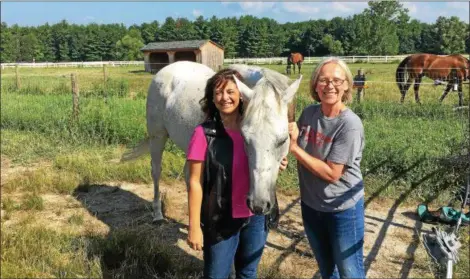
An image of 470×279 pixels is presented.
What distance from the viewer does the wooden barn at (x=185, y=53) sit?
33.8 m

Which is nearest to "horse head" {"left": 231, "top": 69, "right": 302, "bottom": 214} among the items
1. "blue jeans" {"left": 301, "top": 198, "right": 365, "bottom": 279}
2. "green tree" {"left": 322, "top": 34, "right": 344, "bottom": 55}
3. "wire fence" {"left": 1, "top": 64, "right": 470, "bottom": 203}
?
"blue jeans" {"left": 301, "top": 198, "right": 365, "bottom": 279}

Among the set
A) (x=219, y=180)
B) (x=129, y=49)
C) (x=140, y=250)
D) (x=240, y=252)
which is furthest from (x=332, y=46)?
(x=219, y=180)

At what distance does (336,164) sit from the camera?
2.00 metres

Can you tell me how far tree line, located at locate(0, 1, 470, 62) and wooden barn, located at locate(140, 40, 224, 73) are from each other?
21952 millimetres

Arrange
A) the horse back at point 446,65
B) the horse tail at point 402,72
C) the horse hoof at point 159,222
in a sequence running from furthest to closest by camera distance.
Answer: the horse tail at point 402,72 → the horse back at point 446,65 → the horse hoof at point 159,222

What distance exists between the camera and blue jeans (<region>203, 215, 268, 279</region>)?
1983 millimetres

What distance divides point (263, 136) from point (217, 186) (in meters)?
0.34

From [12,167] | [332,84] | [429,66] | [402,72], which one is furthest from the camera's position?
[402,72]

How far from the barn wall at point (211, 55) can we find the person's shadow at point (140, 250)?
29.0 m

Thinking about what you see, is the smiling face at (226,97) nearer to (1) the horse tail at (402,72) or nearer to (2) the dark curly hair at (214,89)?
(2) the dark curly hair at (214,89)

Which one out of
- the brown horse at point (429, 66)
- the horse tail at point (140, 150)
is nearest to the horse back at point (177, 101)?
the horse tail at point (140, 150)

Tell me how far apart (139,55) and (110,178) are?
201 feet

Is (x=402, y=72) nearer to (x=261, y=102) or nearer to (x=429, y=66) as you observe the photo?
(x=429, y=66)

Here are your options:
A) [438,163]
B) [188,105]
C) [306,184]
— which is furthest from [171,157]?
[306,184]
